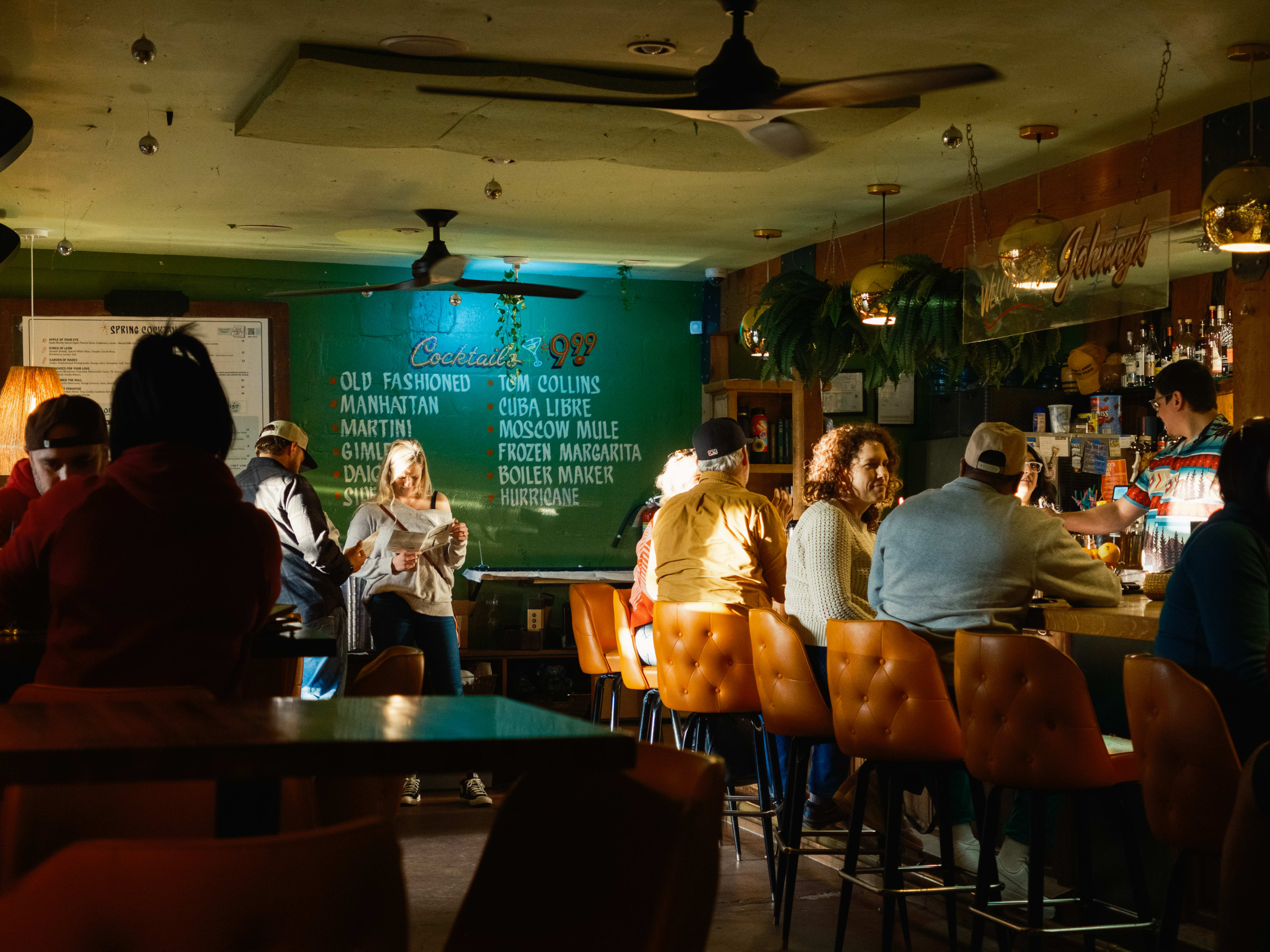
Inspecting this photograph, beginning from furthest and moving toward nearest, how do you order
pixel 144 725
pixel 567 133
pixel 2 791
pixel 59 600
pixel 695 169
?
pixel 695 169 < pixel 567 133 < pixel 59 600 < pixel 2 791 < pixel 144 725

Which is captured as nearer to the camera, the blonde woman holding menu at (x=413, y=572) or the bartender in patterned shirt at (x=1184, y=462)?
the bartender in patterned shirt at (x=1184, y=462)

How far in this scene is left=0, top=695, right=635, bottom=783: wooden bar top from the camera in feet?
3.85

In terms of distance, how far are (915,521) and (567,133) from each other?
72.7 inches

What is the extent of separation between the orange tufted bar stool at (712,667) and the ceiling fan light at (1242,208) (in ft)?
6.40

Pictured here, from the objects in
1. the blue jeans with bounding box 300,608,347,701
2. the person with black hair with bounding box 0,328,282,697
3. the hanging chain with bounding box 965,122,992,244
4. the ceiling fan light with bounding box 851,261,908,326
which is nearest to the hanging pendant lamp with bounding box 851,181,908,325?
the ceiling fan light with bounding box 851,261,908,326

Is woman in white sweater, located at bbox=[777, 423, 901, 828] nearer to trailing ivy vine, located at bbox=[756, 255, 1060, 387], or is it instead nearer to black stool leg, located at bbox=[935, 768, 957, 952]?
black stool leg, located at bbox=[935, 768, 957, 952]

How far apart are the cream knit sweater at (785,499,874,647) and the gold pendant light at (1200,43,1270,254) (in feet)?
4.84

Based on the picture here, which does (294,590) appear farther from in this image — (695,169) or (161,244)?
(161,244)

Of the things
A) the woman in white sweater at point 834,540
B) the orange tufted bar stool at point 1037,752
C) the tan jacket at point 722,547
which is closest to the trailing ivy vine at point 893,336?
the woman in white sweater at point 834,540

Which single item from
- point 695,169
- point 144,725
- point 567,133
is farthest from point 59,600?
point 695,169

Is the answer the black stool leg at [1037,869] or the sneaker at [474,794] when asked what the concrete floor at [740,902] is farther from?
the black stool leg at [1037,869]

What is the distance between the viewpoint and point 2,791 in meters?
1.82

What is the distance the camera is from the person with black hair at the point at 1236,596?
2740mm

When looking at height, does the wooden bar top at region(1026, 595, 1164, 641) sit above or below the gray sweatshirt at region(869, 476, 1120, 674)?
below
